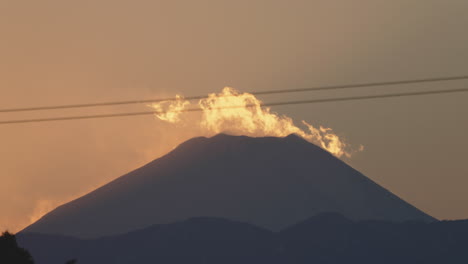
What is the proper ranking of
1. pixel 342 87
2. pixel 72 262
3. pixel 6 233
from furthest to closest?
1. pixel 6 233
2. pixel 72 262
3. pixel 342 87

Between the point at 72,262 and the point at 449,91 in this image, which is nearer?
the point at 449,91

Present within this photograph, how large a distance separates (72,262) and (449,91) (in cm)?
2590

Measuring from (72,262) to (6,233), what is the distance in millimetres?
6703

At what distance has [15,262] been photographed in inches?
2224

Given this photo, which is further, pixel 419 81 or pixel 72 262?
pixel 72 262

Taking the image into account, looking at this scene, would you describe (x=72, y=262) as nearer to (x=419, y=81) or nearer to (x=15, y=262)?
(x=15, y=262)

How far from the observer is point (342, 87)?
3759cm

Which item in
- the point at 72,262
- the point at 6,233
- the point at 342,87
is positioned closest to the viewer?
the point at 342,87

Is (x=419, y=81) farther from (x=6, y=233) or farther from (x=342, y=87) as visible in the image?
(x=6, y=233)

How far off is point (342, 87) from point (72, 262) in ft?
75.8

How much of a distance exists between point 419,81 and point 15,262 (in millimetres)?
30243

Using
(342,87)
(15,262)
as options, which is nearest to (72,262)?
(15,262)

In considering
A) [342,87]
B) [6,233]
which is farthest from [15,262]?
[342,87]

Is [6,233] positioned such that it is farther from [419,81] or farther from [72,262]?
[419,81]
